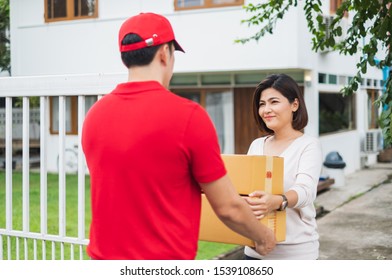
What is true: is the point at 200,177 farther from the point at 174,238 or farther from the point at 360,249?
the point at 360,249

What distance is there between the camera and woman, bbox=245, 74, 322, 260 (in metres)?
1.86

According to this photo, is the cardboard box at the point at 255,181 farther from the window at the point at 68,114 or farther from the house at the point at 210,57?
the window at the point at 68,114

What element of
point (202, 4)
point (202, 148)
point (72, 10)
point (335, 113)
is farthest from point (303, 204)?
point (335, 113)

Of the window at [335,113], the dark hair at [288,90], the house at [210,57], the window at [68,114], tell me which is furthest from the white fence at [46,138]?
the window at [335,113]

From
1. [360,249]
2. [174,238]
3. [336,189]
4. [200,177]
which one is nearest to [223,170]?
[200,177]

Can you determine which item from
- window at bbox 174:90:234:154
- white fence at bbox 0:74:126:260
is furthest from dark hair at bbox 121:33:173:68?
window at bbox 174:90:234:154

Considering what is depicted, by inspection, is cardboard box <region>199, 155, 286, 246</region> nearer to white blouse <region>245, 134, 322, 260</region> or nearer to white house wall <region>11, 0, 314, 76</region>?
white blouse <region>245, 134, 322, 260</region>

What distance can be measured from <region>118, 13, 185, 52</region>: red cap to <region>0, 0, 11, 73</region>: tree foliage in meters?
7.25

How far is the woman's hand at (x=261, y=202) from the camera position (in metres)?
1.72

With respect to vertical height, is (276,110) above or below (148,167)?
above

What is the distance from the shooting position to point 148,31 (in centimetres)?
141

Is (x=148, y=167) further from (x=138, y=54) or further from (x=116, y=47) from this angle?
(x=116, y=47)

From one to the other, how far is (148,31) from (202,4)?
771cm

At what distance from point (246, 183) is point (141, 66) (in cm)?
55
